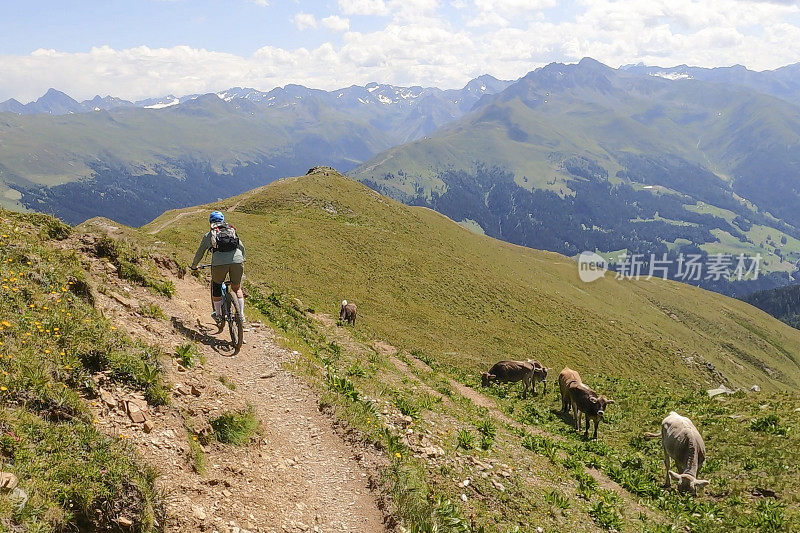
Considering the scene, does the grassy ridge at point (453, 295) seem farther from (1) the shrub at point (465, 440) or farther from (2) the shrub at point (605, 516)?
(2) the shrub at point (605, 516)

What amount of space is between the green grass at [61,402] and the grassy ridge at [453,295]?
2057 cm

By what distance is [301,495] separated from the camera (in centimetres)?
917

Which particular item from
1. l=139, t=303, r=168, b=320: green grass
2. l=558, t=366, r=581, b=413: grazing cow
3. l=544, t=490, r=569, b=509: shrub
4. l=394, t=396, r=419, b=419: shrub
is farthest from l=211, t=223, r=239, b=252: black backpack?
l=558, t=366, r=581, b=413: grazing cow

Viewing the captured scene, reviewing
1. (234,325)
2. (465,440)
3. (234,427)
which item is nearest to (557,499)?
(465,440)

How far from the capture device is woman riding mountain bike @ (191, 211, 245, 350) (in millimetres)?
14031

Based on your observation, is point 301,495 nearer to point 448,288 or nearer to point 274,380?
point 274,380

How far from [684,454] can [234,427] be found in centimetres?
1531

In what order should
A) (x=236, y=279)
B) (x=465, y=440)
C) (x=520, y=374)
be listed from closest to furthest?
(x=465, y=440) → (x=236, y=279) → (x=520, y=374)

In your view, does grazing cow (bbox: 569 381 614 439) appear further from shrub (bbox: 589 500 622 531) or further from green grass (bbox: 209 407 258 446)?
green grass (bbox: 209 407 258 446)

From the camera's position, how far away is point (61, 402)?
25.2 ft

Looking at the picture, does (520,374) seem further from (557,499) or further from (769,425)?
(557,499)

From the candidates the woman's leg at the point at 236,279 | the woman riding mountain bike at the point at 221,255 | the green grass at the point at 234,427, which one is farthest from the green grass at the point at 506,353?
the woman riding mountain bike at the point at 221,255

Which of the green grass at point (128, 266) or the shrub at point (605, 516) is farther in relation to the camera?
the green grass at point (128, 266)

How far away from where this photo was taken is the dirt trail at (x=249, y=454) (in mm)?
7949
